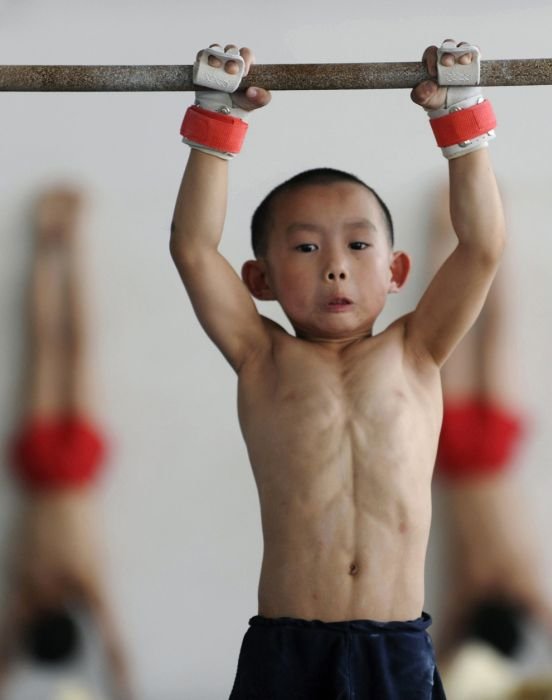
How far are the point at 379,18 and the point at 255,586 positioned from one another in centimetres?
94

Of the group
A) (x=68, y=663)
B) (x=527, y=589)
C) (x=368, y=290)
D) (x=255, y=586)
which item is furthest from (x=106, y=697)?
(x=368, y=290)

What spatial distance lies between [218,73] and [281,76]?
6cm

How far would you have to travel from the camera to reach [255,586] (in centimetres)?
186

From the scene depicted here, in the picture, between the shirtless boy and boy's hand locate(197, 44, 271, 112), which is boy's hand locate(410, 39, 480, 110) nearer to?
the shirtless boy

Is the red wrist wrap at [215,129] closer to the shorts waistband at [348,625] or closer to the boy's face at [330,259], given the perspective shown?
the boy's face at [330,259]

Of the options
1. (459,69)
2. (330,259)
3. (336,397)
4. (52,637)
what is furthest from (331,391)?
(52,637)

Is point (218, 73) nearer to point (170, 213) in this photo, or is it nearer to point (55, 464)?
point (170, 213)

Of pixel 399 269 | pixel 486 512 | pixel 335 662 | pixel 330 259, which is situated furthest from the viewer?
pixel 486 512

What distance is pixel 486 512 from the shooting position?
6.13ft

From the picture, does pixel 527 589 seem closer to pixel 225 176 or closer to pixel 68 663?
pixel 68 663

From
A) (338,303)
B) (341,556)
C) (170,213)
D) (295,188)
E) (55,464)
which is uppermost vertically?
(170,213)

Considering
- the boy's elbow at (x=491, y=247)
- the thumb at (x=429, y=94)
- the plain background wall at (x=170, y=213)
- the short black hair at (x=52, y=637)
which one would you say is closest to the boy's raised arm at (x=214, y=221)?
the thumb at (x=429, y=94)

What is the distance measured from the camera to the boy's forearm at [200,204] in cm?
121

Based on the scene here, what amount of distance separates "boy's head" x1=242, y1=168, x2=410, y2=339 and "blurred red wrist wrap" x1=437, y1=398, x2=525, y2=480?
63 cm
